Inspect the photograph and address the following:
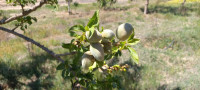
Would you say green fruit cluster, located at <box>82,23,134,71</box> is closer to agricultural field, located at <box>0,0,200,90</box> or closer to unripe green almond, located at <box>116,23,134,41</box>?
unripe green almond, located at <box>116,23,134,41</box>

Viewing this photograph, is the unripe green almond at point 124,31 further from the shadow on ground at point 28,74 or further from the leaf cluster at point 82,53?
the shadow on ground at point 28,74

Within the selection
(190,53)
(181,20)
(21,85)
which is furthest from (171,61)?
(181,20)

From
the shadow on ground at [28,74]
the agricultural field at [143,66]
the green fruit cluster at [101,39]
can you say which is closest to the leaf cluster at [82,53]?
the green fruit cluster at [101,39]

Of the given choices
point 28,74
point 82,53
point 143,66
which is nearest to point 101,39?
point 82,53

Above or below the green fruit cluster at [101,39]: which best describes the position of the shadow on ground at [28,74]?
below

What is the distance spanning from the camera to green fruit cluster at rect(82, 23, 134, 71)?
879 mm

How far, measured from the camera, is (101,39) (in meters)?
0.95

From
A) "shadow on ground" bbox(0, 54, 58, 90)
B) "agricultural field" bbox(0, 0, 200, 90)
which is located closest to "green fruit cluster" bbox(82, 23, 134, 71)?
"agricultural field" bbox(0, 0, 200, 90)

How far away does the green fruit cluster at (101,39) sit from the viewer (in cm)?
88

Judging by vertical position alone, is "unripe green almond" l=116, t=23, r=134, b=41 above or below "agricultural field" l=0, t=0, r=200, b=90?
above

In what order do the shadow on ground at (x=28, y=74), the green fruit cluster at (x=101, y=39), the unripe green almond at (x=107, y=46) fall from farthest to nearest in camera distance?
the shadow on ground at (x=28, y=74), the unripe green almond at (x=107, y=46), the green fruit cluster at (x=101, y=39)

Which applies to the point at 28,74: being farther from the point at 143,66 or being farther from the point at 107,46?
the point at 107,46

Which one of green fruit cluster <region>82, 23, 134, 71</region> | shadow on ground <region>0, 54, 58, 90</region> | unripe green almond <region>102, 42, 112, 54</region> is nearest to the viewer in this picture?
green fruit cluster <region>82, 23, 134, 71</region>

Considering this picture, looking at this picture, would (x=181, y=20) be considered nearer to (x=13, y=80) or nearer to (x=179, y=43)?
(x=179, y=43)
